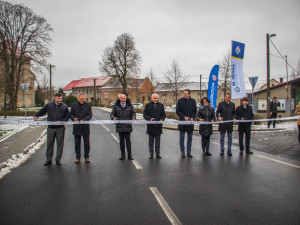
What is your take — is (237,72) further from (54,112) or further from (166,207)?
(166,207)

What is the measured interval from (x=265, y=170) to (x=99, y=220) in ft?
15.1

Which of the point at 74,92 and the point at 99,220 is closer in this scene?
the point at 99,220

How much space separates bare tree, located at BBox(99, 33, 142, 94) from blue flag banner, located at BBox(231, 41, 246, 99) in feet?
105

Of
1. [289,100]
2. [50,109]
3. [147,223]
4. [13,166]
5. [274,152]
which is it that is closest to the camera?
[147,223]

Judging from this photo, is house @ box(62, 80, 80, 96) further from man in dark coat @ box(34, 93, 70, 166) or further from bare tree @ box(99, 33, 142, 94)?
man in dark coat @ box(34, 93, 70, 166)

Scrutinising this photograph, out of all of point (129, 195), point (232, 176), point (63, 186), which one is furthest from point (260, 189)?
point (63, 186)

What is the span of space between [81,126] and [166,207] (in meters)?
4.18

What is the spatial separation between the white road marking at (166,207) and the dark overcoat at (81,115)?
3.25 metres

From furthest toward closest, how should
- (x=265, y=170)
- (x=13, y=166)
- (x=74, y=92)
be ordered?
(x=74, y=92) < (x=13, y=166) < (x=265, y=170)

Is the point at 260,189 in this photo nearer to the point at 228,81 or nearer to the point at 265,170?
the point at 265,170

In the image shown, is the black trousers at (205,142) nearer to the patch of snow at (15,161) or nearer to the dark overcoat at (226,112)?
the dark overcoat at (226,112)

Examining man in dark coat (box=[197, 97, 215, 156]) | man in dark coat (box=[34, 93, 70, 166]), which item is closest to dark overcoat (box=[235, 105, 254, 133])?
man in dark coat (box=[197, 97, 215, 156])

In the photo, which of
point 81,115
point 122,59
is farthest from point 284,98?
point 122,59

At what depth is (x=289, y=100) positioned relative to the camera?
23.2 m
